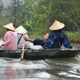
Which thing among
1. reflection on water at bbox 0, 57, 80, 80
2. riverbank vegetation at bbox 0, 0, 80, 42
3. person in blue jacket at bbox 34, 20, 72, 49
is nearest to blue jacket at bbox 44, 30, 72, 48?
person in blue jacket at bbox 34, 20, 72, 49

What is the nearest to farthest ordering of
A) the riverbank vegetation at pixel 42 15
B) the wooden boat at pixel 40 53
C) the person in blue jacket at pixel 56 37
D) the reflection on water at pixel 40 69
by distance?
the reflection on water at pixel 40 69, the wooden boat at pixel 40 53, the person in blue jacket at pixel 56 37, the riverbank vegetation at pixel 42 15

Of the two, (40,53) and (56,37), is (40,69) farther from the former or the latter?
(56,37)

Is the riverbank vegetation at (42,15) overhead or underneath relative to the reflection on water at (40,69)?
underneath

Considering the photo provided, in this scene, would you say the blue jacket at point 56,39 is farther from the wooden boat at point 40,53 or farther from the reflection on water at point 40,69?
the reflection on water at point 40,69

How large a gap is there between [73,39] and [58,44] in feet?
34.4

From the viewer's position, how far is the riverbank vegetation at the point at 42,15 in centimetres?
3009

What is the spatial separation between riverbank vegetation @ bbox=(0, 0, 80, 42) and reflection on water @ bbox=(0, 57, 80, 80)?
11.4 m

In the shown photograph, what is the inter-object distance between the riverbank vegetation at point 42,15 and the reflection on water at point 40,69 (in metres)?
11.4

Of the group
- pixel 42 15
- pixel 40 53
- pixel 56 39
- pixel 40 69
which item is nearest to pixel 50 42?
pixel 56 39

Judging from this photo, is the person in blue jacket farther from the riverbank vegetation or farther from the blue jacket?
the riverbank vegetation

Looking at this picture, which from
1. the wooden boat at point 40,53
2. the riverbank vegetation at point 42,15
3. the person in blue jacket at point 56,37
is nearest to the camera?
the wooden boat at point 40,53

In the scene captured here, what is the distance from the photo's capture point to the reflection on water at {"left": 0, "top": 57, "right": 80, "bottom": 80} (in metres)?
10.7

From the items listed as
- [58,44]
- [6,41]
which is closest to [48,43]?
[58,44]

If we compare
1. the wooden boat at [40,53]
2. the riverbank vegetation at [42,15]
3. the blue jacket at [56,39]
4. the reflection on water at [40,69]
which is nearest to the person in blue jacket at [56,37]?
the blue jacket at [56,39]
